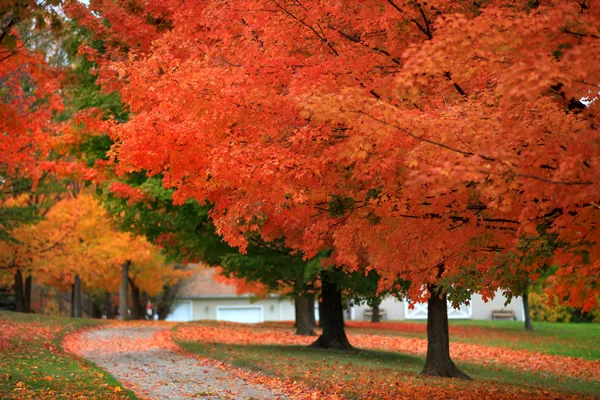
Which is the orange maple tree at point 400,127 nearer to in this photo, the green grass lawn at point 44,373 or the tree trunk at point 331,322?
the green grass lawn at point 44,373

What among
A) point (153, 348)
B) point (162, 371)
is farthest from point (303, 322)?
point (162, 371)

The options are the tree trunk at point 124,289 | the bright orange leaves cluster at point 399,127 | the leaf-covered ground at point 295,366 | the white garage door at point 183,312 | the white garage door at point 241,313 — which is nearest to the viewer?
the bright orange leaves cluster at point 399,127

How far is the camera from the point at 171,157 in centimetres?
979

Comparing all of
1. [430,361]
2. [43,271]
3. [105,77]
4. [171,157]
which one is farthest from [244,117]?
[43,271]

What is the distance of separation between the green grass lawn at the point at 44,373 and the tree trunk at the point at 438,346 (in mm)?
7222

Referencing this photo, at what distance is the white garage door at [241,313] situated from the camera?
193 feet

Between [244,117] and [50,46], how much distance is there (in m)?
22.8

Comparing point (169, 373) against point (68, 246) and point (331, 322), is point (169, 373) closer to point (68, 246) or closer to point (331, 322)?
point (331, 322)

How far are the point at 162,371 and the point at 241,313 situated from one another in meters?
45.0

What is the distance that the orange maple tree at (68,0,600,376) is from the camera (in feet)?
19.6

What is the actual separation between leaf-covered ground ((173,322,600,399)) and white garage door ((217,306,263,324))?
97.2ft

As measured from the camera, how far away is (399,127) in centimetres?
671

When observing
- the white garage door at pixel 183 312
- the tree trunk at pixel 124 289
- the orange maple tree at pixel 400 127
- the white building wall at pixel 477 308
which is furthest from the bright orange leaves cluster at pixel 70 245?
the orange maple tree at pixel 400 127

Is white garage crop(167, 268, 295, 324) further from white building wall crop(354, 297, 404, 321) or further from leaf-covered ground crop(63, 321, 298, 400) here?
leaf-covered ground crop(63, 321, 298, 400)
